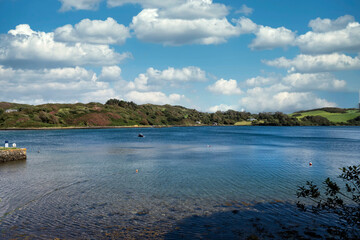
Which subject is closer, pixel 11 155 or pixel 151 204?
pixel 151 204

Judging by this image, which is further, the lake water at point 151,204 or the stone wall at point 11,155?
the stone wall at point 11,155

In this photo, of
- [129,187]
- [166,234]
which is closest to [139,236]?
[166,234]

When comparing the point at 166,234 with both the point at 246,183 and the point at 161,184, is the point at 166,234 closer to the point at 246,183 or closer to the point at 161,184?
the point at 161,184

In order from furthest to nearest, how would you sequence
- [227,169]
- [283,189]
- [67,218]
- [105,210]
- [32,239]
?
[227,169] → [283,189] → [105,210] → [67,218] → [32,239]

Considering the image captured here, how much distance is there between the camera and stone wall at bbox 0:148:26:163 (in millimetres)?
44000

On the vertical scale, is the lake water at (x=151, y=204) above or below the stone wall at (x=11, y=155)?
below

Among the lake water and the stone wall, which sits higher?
the stone wall

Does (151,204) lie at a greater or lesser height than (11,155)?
lesser

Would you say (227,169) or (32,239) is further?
(227,169)

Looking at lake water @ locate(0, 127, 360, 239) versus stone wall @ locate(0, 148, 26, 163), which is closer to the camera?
lake water @ locate(0, 127, 360, 239)

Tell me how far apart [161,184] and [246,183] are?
978cm

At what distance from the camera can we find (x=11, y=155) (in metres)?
45.6

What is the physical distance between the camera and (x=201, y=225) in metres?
17.1

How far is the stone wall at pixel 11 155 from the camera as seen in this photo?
44000 mm
